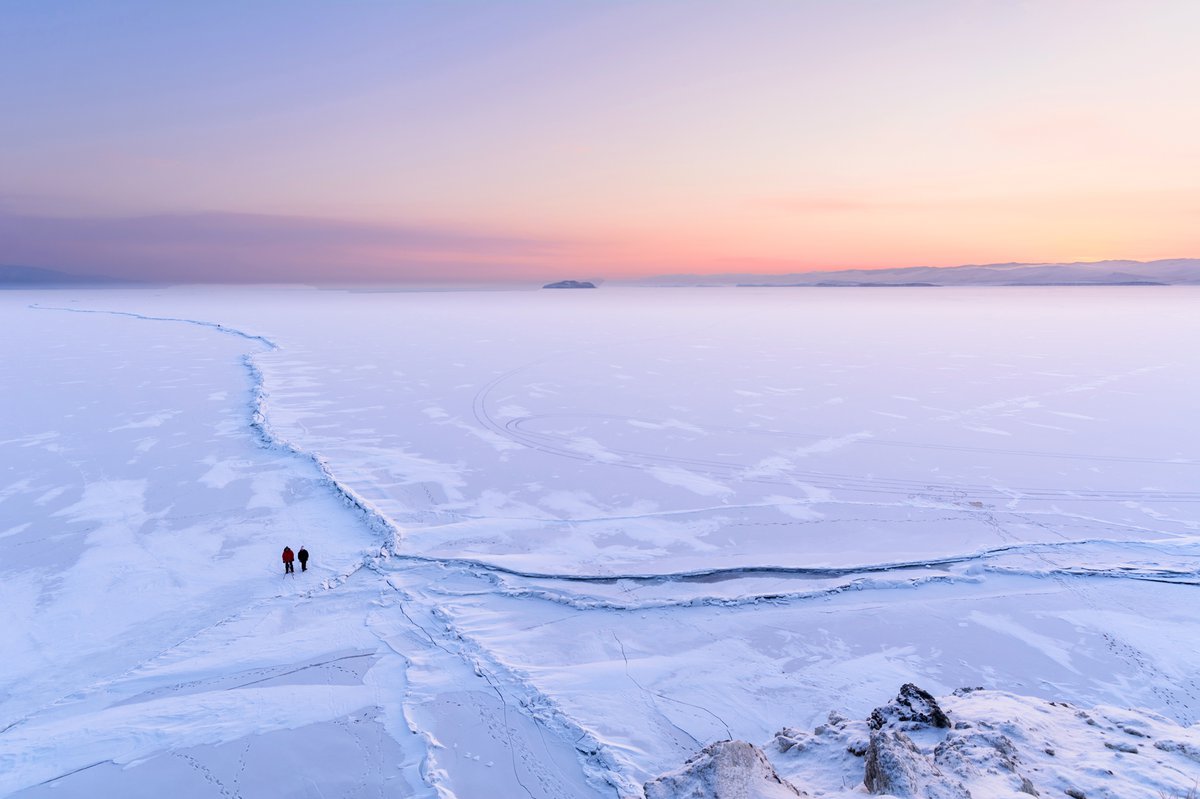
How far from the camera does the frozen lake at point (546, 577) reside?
530 cm

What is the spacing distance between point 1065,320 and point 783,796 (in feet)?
177

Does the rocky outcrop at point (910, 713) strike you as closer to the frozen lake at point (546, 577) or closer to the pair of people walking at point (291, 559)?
the frozen lake at point (546, 577)

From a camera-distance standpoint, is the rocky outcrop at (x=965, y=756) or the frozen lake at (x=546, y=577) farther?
the frozen lake at (x=546, y=577)

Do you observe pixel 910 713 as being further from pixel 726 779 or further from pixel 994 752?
pixel 726 779

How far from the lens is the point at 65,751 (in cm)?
505

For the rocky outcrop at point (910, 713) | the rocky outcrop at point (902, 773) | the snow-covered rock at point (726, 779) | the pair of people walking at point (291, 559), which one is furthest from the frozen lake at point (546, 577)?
the rocky outcrop at point (902, 773)

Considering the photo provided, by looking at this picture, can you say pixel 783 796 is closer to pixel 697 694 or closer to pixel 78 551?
pixel 697 694

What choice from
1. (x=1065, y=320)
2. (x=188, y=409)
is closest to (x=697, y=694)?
(x=188, y=409)

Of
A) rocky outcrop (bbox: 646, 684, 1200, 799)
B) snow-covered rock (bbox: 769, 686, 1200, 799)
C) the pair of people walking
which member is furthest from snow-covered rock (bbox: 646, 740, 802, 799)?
the pair of people walking

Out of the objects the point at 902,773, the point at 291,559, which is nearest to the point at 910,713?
the point at 902,773

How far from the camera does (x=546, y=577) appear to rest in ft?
26.0

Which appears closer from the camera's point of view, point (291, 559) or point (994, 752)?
point (994, 752)

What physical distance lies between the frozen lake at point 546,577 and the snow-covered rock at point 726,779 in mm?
758

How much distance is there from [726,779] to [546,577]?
4173mm
